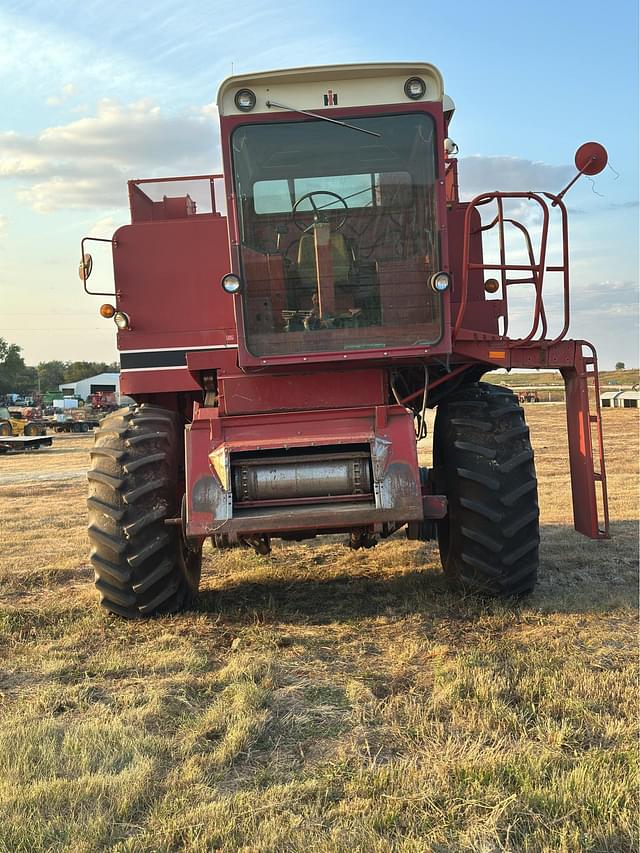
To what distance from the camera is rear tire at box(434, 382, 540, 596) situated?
5.16 metres

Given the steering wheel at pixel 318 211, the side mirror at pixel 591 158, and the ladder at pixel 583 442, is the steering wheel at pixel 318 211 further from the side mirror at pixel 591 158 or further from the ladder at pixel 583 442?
the ladder at pixel 583 442

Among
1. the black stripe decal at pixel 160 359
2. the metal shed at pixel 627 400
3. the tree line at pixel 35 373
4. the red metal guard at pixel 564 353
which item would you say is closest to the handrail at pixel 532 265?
the red metal guard at pixel 564 353

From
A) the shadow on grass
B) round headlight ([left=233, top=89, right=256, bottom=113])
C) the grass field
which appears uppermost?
round headlight ([left=233, top=89, right=256, bottom=113])

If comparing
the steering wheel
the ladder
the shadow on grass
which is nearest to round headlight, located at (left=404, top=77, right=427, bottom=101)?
the steering wheel

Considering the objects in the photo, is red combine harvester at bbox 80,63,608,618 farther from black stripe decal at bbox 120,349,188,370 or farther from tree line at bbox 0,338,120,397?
tree line at bbox 0,338,120,397

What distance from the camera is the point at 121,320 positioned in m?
5.82

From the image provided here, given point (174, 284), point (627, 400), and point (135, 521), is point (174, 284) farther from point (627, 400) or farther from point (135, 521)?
point (627, 400)

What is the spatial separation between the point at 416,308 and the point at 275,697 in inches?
107

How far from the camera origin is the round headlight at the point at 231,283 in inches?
203

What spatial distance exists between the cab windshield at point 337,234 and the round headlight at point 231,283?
0.09 m

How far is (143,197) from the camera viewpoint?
21.7 ft

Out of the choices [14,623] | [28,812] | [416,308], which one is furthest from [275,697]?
[416,308]

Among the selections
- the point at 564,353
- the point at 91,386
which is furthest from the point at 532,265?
the point at 91,386

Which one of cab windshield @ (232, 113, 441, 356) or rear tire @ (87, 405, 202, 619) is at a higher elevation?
cab windshield @ (232, 113, 441, 356)
